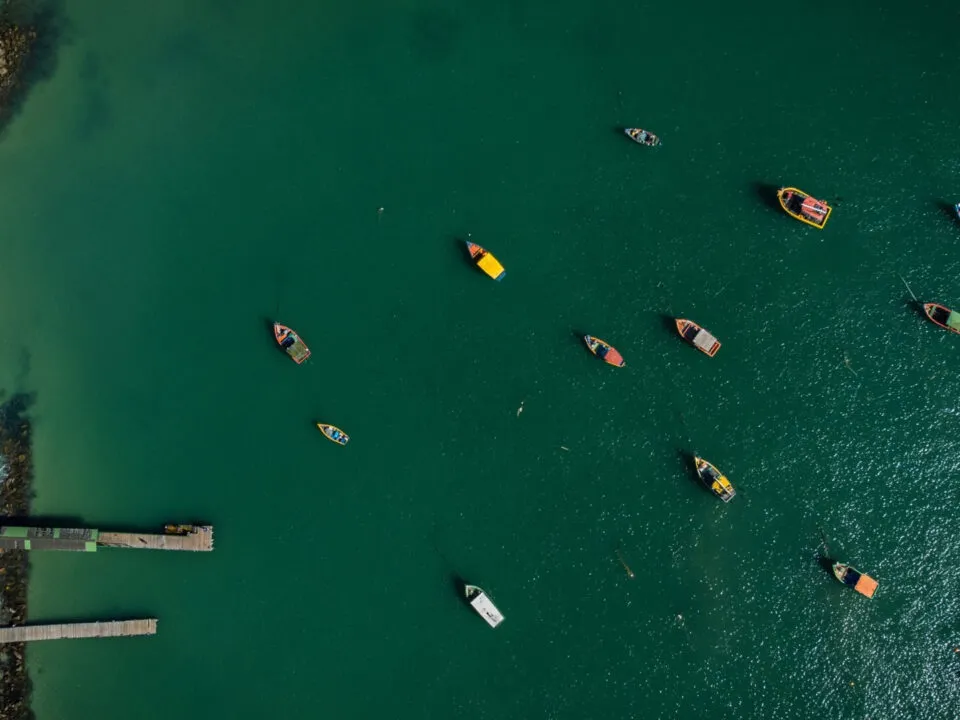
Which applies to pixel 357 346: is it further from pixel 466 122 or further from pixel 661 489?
pixel 661 489

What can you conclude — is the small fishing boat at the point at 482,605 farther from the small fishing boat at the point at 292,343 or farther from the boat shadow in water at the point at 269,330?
the boat shadow in water at the point at 269,330

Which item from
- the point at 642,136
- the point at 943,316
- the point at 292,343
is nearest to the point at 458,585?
the point at 292,343

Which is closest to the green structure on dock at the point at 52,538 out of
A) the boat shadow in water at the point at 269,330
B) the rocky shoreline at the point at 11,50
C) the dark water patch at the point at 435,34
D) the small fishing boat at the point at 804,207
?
the boat shadow in water at the point at 269,330

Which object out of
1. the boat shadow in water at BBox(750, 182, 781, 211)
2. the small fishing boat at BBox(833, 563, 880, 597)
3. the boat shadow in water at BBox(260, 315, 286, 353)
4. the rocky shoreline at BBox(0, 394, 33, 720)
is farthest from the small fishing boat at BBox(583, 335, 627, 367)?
the rocky shoreline at BBox(0, 394, 33, 720)

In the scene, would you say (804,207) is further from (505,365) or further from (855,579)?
(855,579)

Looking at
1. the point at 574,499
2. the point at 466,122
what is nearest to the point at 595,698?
the point at 574,499

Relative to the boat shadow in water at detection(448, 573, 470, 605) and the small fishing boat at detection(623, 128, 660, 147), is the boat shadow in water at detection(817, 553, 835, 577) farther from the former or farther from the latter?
the small fishing boat at detection(623, 128, 660, 147)
